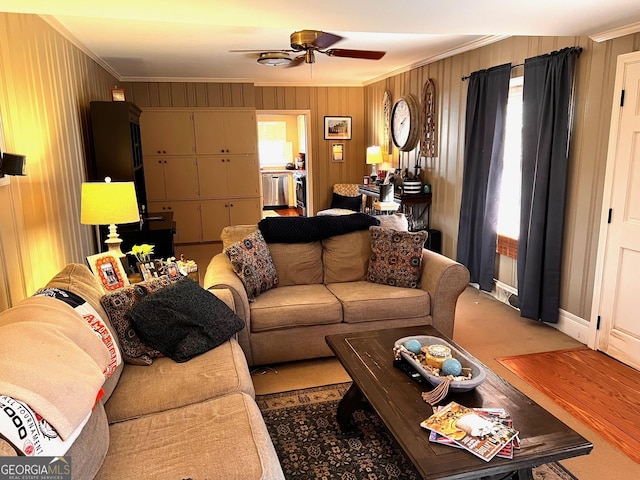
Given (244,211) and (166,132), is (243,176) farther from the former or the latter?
(166,132)

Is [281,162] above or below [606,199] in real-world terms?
above

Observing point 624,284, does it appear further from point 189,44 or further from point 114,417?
point 189,44

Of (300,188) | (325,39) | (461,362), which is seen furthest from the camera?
(300,188)

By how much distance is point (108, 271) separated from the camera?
256 cm

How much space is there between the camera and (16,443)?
1.08 m

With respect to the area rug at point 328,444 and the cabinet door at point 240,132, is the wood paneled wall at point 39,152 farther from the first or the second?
the cabinet door at point 240,132

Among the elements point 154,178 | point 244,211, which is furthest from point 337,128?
point 154,178

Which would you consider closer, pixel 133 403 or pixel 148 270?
pixel 133 403

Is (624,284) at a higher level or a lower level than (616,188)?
lower

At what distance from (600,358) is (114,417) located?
3.09 meters

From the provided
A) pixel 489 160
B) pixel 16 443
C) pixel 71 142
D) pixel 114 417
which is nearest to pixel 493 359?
pixel 489 160

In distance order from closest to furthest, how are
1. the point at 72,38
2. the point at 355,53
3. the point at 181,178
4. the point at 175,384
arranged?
the point at 175,384 → the point at 72,38 → the point at 355,53 → the point at 181,178

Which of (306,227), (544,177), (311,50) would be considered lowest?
(306,227)

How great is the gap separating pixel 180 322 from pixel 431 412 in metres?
1.23
